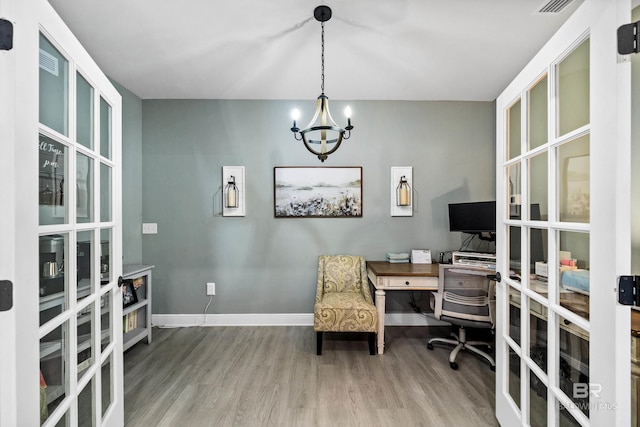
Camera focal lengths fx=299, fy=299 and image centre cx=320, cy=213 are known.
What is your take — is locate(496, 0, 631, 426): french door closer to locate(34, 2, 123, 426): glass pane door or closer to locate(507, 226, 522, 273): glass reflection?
locate(507, 226, 522, 273): glass reflection

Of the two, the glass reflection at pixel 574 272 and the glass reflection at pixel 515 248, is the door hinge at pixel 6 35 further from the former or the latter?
the glass reflection at pixel 515 248

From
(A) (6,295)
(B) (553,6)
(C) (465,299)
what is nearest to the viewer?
(A) (6,295)

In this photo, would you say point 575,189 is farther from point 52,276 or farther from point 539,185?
point 52,276

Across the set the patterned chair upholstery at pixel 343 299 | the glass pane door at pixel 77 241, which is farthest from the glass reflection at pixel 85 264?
the patterned chair upholstery at pixel 343 299

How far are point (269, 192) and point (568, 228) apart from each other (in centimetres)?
273

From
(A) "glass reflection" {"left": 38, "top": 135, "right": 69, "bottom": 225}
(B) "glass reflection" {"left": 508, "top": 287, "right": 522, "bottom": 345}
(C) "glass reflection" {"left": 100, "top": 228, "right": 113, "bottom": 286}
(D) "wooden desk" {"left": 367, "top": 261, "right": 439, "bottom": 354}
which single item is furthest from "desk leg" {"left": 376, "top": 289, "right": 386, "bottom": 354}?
(A) "glass reflection" {"left": 38, "top": 135, "right": 69, "bottom": 225}

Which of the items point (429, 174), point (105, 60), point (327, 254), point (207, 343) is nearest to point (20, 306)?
point (207, 343)

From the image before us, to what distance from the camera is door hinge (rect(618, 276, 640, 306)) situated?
887 millimetres

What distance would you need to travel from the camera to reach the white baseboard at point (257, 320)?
3.35 meters

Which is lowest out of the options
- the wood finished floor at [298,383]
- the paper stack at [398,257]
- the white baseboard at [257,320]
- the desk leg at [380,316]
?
the wood finished floor at [298,383]

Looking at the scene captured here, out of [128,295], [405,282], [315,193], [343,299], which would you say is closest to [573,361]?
[405,282]

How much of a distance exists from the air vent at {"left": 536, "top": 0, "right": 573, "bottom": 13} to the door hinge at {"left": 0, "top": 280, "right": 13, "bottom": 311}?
114 inches

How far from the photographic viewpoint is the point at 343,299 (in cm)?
280

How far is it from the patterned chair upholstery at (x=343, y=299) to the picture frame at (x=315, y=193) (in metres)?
0.52
